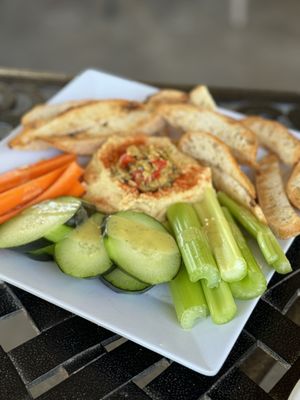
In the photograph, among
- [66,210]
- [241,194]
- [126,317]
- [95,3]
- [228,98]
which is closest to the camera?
[126,317]

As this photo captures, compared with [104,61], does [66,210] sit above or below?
above

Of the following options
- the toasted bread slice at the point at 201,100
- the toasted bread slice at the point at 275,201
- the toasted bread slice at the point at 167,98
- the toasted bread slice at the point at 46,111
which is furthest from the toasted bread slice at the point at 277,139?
the toasted bread slice at the point at 46,111

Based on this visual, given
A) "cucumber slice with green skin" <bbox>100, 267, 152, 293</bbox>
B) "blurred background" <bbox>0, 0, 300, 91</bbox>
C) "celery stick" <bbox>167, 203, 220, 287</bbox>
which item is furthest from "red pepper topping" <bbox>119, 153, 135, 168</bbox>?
"blurred background" <bbox>0, 0, 300, 91</bbox>

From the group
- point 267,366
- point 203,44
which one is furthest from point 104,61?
point 267,366

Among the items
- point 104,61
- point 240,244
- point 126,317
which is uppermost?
point 240,244

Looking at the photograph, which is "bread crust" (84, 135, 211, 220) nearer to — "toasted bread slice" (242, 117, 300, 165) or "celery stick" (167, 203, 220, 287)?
"celery stick" (167, 203, 220, 287)

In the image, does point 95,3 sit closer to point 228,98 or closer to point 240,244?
point 228,98

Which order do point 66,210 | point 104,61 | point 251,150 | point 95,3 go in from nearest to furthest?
point 66,210, point 251,150, point 104,61, point 95,3
